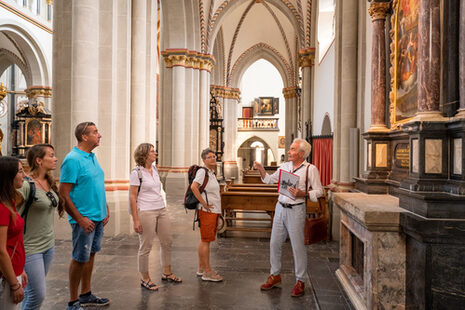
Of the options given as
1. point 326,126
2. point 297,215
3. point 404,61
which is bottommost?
point 297,215

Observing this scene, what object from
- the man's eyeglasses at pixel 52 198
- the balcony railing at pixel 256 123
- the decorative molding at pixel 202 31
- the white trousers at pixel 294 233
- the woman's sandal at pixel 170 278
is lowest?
the woman's sandal at pixel 170 278

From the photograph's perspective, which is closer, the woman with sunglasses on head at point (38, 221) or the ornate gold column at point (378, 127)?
the woman with sunglasses on head at point (38, 221)

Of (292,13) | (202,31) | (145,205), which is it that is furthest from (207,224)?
(292,13)

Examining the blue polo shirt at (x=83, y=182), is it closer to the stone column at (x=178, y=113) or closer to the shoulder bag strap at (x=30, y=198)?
the shoulder bag strap at (x=30, y=198)

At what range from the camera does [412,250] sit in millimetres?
2709

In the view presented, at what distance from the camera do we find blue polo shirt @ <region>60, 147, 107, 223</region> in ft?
10.1

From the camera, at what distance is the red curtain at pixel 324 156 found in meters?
9.55

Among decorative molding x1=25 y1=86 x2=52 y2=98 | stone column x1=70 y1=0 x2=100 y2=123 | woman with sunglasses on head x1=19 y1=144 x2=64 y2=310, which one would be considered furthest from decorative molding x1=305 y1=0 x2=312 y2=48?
decorative molding x1=25 y1=86 x2=52 y2=98

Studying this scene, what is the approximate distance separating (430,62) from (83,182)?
3.10 meters

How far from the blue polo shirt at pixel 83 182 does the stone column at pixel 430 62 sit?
2.81 meters

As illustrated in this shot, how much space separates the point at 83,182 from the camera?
315 centimetres

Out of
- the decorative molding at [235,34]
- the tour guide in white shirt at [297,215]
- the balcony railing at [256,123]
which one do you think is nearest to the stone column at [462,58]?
the tour guide in white shirt at [297,215]

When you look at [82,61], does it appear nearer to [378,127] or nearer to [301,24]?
[378,127]

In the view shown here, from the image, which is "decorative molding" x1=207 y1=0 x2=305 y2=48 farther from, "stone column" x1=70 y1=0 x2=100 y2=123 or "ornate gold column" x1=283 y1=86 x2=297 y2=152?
"stone column" x1=70 y1=0 x2=100 y2=123
